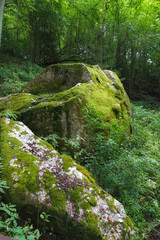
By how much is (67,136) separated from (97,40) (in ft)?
33.5

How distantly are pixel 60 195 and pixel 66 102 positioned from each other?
2292mm

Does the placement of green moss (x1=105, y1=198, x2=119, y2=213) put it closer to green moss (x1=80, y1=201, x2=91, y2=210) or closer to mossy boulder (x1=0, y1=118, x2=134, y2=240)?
mossy boulder (x1=0, y1=118, x2=134, y2=240)

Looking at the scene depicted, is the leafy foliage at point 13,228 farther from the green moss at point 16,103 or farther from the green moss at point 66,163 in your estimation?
the green moss at point 16,103

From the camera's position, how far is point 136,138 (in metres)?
4.71

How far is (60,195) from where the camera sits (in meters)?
1.91

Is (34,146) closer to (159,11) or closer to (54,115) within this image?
(54,115)

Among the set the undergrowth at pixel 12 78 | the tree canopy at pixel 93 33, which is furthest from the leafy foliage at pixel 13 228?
the tree canopy at pixel 93 33

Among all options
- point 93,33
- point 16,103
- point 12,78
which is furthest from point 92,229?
point 93,33

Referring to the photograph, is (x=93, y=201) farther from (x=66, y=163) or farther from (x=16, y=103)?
(x=16, y=103)

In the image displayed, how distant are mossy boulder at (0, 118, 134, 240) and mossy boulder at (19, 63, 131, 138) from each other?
1244mm

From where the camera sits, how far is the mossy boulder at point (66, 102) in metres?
3.62

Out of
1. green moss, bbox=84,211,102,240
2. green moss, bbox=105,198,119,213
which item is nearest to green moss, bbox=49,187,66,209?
green moss, bbox=84,211,102,240

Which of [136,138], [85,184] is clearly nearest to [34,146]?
[85,184]

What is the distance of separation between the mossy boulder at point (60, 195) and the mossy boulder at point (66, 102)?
124cm
